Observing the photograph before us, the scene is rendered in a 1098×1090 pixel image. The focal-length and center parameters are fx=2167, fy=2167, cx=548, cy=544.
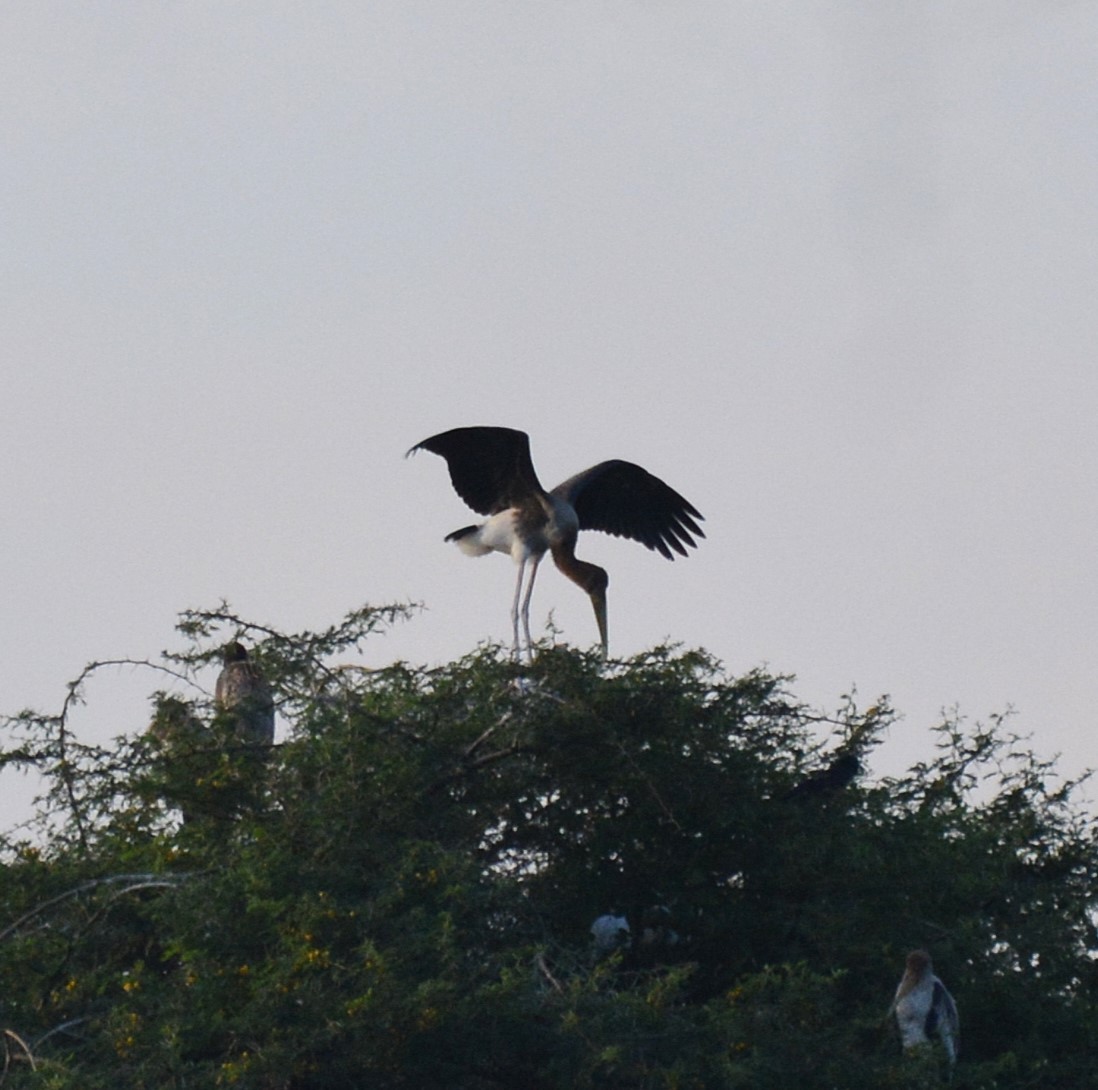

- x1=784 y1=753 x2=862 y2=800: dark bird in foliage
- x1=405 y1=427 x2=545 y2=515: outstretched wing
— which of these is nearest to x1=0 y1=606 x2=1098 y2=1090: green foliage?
x1=784 y1=753 x2=862 y2=800: dark bird in foliage

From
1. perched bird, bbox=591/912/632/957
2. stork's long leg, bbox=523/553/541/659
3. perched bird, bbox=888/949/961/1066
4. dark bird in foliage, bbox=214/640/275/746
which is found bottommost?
perched bird, bbox=888/949/961/1066

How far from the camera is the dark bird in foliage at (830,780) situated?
7.59 meters

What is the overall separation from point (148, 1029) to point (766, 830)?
7.53 ft

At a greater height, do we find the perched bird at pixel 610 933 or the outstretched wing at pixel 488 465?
the outstretched wing at pixel 488 465

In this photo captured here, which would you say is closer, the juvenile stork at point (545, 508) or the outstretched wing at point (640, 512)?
the juvenile stork at point (545, 508)

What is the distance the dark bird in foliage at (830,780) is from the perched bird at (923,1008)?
0.71 meters

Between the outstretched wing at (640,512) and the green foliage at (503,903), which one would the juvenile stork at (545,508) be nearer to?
the outstretched wing at (640,512)

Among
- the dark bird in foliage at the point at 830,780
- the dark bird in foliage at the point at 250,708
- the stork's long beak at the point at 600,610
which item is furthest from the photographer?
the stork's long beak at the point at 600,610

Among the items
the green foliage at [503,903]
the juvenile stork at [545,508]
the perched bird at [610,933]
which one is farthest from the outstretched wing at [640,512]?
the perched bird at [610,933]

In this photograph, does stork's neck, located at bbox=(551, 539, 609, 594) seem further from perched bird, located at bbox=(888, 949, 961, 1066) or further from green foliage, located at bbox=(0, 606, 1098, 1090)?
perched bird, located at bbox=(888, 949, 961, 1066)

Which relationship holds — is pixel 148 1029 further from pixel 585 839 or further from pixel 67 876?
pixel 585 839

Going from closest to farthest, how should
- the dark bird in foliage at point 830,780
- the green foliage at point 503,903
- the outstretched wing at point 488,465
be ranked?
the green foliage at point 503,903 → the dark bird in foliage at point 830,780 → the outstretched wing at point 488,465

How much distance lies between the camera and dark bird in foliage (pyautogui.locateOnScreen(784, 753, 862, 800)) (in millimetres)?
7586

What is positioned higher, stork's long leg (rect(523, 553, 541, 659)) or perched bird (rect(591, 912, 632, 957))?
stork's long leg (rect(523, 553, 541, 659))
